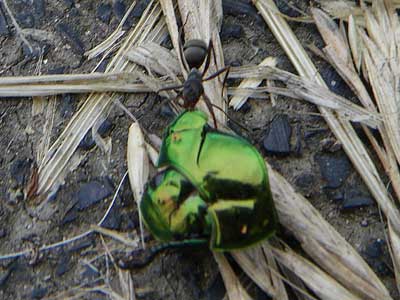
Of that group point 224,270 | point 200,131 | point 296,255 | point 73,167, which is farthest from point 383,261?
point 73,167

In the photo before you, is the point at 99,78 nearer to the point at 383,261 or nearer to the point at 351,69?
the point at 351,69

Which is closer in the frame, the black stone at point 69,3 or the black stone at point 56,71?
the black stone at point 56,71

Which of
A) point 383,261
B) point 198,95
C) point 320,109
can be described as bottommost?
point 383,261

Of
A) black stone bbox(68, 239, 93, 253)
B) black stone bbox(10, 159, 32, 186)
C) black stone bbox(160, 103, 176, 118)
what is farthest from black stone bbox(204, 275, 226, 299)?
black stone bbox(10, 159, 32, 186)

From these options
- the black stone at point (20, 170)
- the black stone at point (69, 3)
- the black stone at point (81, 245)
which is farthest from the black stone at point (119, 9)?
the black stone at point (81, 245)

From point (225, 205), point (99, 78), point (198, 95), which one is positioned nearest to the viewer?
point (225, 205)

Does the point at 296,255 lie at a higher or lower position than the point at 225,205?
lower

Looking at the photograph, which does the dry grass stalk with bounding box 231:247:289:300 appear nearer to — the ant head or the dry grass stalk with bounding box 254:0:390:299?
the dry grass stalk with bounding box 254:0:390:299

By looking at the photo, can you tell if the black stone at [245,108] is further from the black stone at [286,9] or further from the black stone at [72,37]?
the black stone at [72,37]
